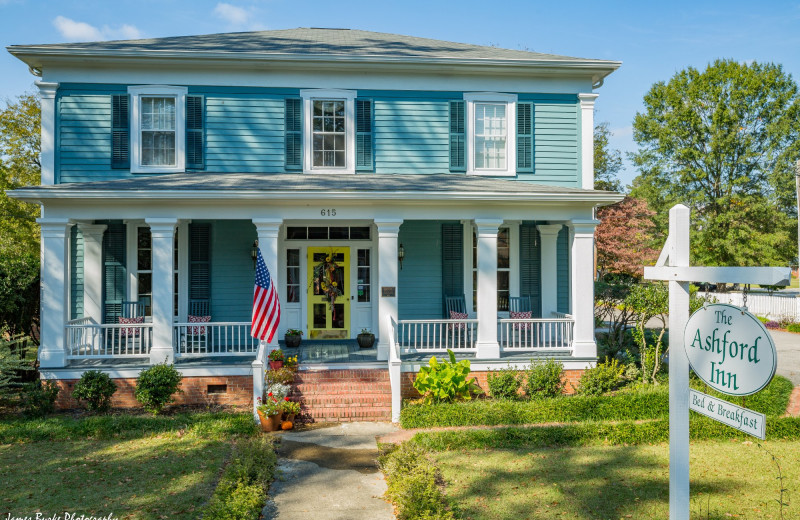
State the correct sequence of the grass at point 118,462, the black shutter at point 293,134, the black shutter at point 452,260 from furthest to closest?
the black shutter at point 452,260 → the black shutter at point 293,134 → the grass at point 118,462

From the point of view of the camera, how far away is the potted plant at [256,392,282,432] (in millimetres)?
9891

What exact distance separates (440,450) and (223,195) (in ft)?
20.5

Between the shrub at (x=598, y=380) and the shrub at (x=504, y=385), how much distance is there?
53.7 inches

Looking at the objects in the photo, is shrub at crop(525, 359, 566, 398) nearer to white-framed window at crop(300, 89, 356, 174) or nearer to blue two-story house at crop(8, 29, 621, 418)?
blue two-story house at crop(8, 29, 621, 418)

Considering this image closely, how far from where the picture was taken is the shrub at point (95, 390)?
10258 millimetres

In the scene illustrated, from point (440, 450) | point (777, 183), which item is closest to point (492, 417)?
point (440, 450)

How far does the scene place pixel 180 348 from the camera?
11891 millimetres

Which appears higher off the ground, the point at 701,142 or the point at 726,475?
the point at 701,142

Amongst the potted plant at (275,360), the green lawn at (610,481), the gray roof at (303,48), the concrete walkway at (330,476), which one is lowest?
the concrete walkway at (330,476)

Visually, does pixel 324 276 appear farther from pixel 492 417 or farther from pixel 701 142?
pixel 701 142

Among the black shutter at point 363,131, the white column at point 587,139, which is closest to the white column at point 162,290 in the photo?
the black shutter at point 363,131

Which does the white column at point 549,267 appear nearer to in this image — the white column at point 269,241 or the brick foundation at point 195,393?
the white column at point 269,241

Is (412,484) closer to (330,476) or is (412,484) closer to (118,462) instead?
(330,476)

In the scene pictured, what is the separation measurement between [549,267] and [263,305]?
7.09m
